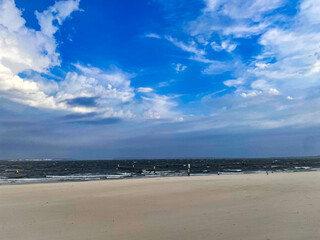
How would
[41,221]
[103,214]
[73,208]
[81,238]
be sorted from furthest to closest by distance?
1. [73,208]
2. [103,214]
3. [41,221]
4. [81,238]

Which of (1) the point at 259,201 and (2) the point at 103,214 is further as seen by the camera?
(1) the point at 259,201

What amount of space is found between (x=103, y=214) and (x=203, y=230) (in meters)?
4.27

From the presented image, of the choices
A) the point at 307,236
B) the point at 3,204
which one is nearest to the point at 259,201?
the point at 307,236

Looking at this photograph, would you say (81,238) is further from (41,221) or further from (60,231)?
(41,221)

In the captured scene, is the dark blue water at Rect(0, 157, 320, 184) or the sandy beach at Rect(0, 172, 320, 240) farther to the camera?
the dark blue water at Rect(0, 157, 320, 184)

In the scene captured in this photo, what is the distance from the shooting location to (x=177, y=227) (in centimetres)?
731

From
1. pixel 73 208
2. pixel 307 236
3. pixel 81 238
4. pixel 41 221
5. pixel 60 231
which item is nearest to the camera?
pixel 307 236

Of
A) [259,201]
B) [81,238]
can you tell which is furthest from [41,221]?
[259,201]

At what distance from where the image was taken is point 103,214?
9453 millimetres

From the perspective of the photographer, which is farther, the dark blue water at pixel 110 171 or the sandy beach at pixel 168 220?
the dark blue water at pixel 110 171

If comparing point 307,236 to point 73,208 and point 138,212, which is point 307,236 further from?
point 73,208

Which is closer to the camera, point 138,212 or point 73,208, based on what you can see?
point 138,212

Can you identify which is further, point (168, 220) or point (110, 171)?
point (110, 171)

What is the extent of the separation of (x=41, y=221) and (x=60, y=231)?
1761 millimetres
